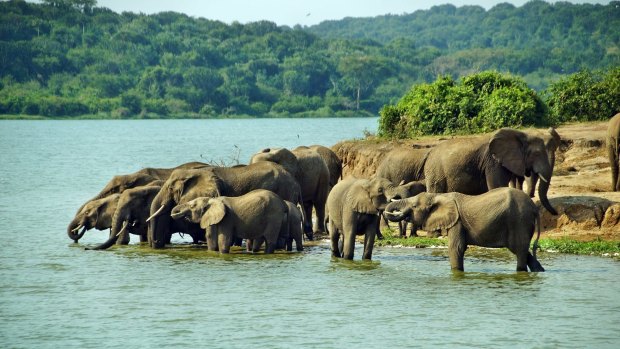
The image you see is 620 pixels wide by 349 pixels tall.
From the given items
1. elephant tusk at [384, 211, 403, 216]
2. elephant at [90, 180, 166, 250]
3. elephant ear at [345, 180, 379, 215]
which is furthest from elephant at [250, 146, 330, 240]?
elephant tusk at [384, 211, 403, 216]

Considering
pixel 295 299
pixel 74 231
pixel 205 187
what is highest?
pixel 205 187

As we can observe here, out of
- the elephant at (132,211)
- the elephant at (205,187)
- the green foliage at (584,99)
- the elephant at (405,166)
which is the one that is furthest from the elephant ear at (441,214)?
the green foliage at (584,99)

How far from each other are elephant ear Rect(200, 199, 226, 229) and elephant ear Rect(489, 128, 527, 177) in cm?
495

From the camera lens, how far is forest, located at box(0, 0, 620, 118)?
12444 cm

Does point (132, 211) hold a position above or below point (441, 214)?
below

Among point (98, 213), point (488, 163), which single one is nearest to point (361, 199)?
point (488, 163)

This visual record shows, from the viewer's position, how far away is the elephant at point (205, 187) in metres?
21.9

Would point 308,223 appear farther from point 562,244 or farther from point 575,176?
point 575,176

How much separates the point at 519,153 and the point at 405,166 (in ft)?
7.75

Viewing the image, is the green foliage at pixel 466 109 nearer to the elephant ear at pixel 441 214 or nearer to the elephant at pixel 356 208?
the elephant at pixel 356 208

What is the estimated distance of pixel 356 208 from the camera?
19.0 metres

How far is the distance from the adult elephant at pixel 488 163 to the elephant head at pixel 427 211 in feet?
11.7

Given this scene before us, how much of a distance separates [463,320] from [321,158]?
9.05 metres

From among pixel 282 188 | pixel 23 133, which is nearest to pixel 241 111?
pixel 23 133
